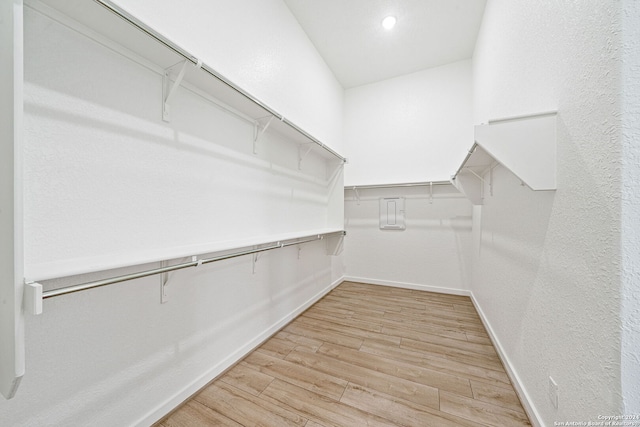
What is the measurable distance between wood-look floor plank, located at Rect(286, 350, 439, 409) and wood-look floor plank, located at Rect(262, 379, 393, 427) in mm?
205

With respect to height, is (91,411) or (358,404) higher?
(91,411)

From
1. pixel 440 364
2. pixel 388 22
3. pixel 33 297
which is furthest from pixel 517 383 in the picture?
pixel 388 22

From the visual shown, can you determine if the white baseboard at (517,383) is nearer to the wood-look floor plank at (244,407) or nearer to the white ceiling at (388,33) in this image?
the wood-look floor plank at (244,407)

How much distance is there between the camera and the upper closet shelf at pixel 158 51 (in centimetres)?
79

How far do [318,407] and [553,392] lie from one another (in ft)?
3.44

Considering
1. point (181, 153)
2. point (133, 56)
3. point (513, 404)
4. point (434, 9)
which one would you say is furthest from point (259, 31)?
point (513, 404)

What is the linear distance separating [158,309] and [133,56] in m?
1.16

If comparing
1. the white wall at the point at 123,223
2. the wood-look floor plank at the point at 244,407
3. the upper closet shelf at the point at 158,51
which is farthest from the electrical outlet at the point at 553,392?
the upper closet shelf at the point at 158,51

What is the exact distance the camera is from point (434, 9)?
223 cm

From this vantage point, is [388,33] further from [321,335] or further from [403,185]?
[321,335]

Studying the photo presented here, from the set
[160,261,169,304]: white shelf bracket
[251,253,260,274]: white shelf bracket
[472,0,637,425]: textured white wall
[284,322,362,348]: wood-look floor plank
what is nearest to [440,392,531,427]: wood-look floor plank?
[472,0,637,425]: textured white wall

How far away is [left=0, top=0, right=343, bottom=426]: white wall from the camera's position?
81 centimetres

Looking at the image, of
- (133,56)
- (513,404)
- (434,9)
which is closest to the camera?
(133,56)

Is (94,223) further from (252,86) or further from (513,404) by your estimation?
(513,404)
